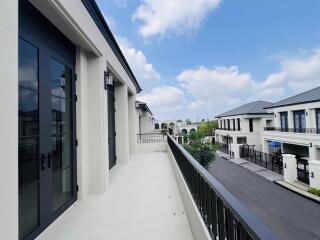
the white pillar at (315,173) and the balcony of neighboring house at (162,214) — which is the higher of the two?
the balcony of neighboring house at (162,214)

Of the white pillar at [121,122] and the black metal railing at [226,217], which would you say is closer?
the black metal railing at [226,217]

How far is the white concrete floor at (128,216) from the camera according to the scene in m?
2.49

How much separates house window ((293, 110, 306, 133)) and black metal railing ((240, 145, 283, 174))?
107 inches

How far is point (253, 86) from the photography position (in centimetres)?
2616

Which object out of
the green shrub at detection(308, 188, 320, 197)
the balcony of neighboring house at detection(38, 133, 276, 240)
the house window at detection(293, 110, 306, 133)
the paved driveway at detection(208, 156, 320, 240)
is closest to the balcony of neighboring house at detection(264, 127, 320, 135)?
the house window at detection(293, 110, 306, 133)

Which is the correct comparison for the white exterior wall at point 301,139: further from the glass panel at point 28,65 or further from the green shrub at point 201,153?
the glass panel at point 28,65

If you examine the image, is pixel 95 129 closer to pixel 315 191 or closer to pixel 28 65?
pixel 28 65

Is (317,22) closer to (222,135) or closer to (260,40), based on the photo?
(260,40)

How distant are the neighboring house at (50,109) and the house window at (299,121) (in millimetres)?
17646

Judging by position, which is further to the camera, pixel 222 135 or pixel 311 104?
pixel 222 135

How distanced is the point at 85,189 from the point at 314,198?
10.6 m

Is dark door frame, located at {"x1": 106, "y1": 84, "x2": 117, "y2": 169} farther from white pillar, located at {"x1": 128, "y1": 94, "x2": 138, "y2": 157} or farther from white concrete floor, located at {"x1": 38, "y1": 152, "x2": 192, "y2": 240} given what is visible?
white pillar, located at {"x1": 128, "y1": 94, "x2": 138, "y2": 157}

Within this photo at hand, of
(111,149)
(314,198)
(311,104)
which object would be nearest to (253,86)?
(311,104)

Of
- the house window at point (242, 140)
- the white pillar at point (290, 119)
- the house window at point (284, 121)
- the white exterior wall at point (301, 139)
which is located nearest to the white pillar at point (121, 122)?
the white exterior wall at point (301, 139)
